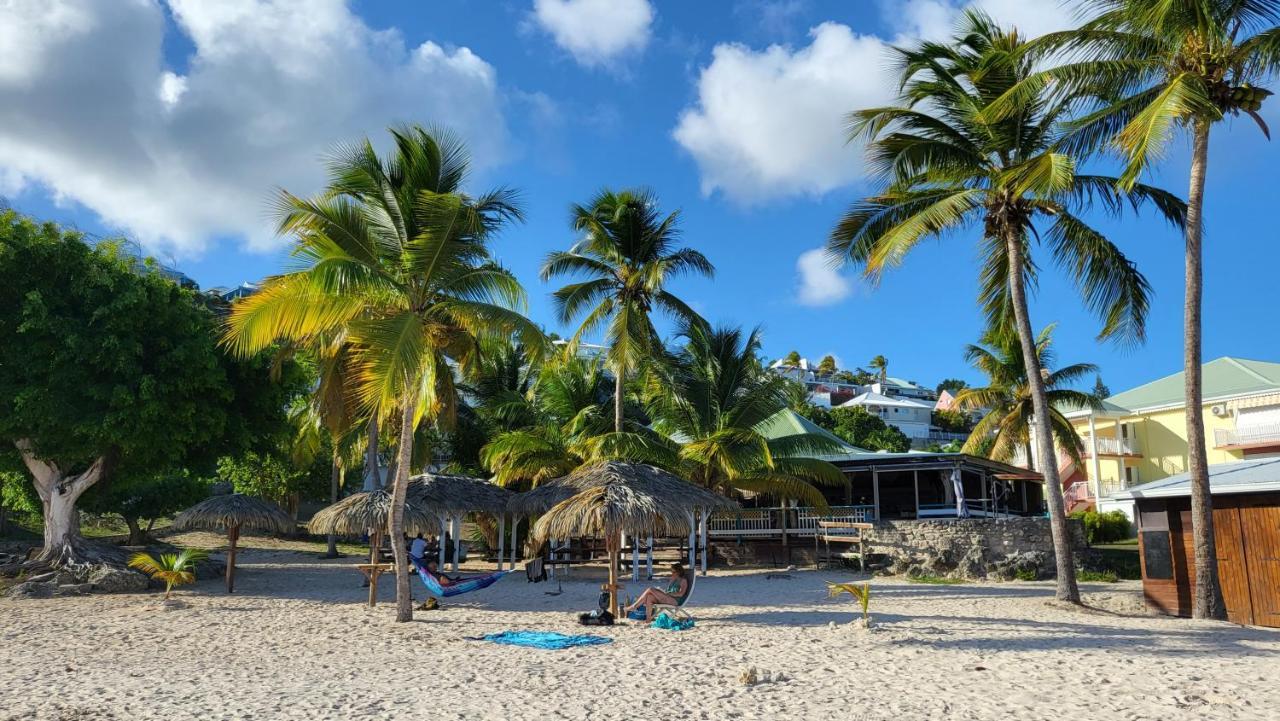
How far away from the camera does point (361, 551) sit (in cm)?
2791

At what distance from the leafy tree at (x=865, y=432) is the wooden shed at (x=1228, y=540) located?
32.6 meters

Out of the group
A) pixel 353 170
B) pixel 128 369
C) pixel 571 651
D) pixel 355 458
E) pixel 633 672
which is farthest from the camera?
pixel 355 458

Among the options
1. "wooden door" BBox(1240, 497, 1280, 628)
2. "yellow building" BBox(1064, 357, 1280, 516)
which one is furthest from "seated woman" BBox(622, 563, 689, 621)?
"yellow building" BBox(1064, 357, 1280, 516)

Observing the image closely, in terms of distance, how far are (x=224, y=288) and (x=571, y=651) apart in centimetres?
7292

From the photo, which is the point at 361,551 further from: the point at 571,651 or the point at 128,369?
the point at 571,651

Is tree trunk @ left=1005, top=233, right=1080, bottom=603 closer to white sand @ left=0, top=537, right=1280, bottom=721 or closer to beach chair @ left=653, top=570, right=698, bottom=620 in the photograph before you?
white sand @ left=0, top=537, right=1280, bottom=721

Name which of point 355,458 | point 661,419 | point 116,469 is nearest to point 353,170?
point 116,469

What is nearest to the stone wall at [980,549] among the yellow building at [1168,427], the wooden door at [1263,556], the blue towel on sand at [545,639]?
the wooden door at [1263,556]

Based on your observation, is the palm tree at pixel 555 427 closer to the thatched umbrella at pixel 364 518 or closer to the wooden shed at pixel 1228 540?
the thatched umbrella at pixel 364 518

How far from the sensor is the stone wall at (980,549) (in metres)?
17.7

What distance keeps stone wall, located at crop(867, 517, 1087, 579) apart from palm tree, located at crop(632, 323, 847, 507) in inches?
116

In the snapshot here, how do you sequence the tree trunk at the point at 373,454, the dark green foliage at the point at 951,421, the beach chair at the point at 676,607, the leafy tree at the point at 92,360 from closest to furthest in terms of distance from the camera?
the beach chair at the point at 676,607
the leafy tree at the point at 92,360
the tree trunk at the point at 373,454
the dark green foliage at the point at 951,421

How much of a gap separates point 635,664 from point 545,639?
1.76 m

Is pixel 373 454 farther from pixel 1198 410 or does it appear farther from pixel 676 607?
pixel 1198 410
